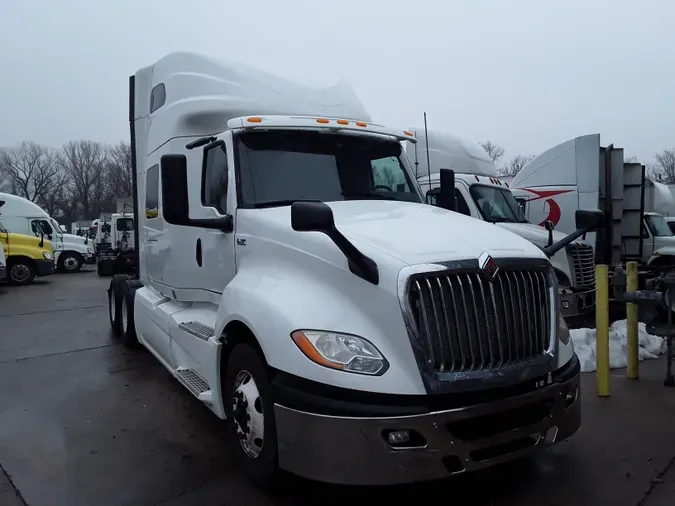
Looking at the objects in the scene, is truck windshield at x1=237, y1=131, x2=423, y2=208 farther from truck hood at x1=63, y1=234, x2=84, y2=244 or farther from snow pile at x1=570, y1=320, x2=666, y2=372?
truck hood at x1=63, y1=234, x2=84, y2=244

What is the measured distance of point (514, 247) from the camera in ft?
11.7

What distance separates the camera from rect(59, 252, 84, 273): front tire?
25498 millimetres

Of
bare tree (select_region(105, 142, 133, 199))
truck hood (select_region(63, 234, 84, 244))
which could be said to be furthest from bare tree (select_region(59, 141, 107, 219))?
truck hood (select_region(63, 234, 84, 244))

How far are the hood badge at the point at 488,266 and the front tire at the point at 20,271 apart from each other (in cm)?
1963

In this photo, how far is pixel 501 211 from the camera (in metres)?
9.75

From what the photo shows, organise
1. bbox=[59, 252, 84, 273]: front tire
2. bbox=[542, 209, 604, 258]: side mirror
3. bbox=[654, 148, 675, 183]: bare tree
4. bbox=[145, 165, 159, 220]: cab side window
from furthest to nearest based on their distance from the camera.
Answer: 1. bbox=[654, 148, 675, 183]: bare tree
2. bbox=[59, 252, 84, 273]: front tire
3. bbox=[145, 165, 159, 220]: cab side window
4. bbox=[542, 209, 604, 258]: side mirror

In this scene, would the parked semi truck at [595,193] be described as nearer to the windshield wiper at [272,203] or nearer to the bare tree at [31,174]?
the windshield wiper at [272,203]

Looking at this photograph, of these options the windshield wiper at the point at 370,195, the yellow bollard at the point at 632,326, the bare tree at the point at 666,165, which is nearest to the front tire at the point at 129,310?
the windshield wiper at the point at 370,195

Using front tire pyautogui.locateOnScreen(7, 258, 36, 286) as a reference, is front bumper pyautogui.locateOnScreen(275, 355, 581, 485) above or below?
above

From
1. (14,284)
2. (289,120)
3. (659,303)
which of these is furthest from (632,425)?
(14,284)

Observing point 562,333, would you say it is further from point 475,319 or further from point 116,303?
point 116,303

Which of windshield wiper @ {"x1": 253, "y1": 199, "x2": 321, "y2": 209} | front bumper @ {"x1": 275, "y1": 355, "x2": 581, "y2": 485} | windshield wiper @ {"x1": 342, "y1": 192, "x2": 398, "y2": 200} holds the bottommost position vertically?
front bumper @ {"x1": 275, "y1": 355, "x2": 581, "y2": 485}

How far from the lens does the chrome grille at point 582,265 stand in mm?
8938

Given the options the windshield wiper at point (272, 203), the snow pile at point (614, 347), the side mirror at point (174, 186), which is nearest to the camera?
the side mirror at point (174, 186)
